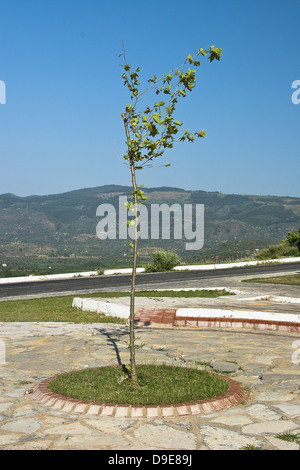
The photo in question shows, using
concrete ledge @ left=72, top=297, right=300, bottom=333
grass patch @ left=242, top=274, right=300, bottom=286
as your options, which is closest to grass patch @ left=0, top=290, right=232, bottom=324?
concrete ledge @ left=72, top=297, right=300, bottom=333

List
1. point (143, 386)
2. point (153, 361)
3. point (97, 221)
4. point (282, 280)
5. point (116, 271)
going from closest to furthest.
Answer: point (143, 386), point (153, 361), point (282, 280), point (116, 271), point (97, 221)

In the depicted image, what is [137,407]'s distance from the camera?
529cm

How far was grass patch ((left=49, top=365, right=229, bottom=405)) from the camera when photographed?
556cm

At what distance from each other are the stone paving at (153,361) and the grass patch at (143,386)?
0.34m

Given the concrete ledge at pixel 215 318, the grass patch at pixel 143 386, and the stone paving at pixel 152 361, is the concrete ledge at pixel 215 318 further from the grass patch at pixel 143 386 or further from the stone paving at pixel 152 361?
the grass patch at pixel 143 386

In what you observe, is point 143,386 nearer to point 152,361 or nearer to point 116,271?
point 152,361

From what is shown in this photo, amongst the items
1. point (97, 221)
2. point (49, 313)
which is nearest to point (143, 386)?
point (49, 313)

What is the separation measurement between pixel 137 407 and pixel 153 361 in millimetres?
2218

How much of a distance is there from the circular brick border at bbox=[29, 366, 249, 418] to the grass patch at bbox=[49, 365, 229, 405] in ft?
0.42

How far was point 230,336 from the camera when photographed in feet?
31.7

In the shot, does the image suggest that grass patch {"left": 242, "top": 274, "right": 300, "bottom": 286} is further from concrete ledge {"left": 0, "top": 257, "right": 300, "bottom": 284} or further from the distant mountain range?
the distant mountain range

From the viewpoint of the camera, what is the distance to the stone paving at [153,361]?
14.9ft
